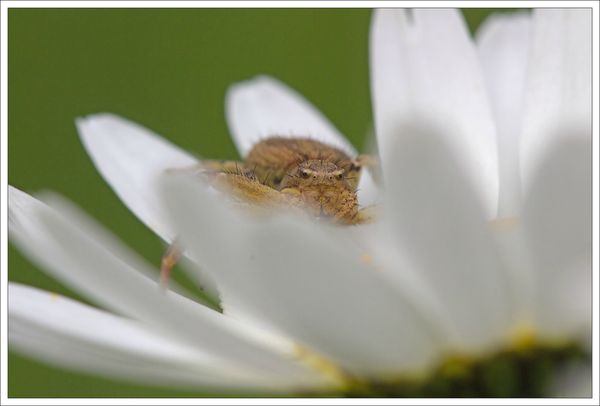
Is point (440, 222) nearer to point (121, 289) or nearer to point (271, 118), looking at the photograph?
point (121, 289)

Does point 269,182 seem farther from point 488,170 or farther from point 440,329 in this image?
point 440,329

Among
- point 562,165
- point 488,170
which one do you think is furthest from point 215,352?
point 488,170

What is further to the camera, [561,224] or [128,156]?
[128,156]

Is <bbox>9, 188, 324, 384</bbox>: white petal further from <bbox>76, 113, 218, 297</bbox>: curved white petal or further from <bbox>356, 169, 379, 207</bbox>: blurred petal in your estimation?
<bbox>356, 169, 379, 207</bbox>: blurred petal

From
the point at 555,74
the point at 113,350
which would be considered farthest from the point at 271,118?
the point at 113,350

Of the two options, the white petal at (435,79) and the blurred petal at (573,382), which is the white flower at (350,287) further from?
the white petal at (435,79)

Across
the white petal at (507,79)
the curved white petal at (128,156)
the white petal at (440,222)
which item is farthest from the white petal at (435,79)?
the white petal at (440,222)

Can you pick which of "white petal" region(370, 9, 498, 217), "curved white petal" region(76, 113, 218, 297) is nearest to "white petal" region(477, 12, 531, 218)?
"white petal" region(370, 9, 498, 217)
